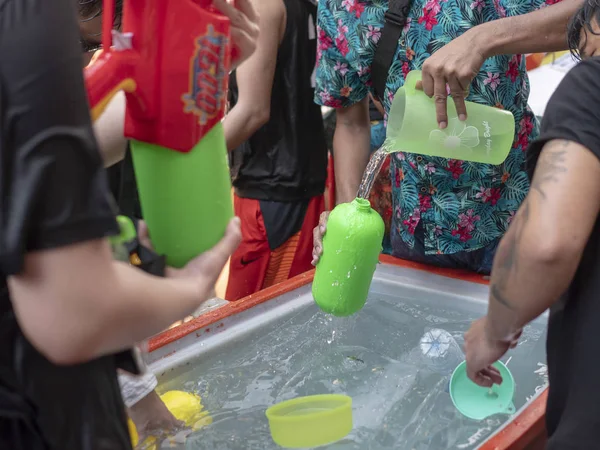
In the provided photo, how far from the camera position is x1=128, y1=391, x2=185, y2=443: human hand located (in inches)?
48.5

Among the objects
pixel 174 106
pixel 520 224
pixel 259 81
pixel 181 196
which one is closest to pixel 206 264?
pixel 181 196

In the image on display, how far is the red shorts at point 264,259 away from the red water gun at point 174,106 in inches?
52.2

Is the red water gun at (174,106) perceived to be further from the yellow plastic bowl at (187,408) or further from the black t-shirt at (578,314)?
the yellow plastic bowl at (187,408)

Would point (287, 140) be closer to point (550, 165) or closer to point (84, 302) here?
point (550, 165)

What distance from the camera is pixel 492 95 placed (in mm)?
1561

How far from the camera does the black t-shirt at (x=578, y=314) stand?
32.6 inches

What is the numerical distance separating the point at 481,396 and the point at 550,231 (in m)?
0.64

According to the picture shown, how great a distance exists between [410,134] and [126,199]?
712 millimetres

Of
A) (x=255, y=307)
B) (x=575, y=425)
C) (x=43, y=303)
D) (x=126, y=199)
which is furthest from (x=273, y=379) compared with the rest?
(x=43, y=303)

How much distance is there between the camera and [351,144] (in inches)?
79.3

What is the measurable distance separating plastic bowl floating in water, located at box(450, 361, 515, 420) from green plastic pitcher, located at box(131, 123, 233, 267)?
78cm

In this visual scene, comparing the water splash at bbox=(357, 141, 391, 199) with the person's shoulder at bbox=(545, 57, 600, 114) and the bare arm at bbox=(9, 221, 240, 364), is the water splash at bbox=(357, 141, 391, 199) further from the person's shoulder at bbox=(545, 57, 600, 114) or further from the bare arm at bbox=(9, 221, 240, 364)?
the bare arm at bbox=(9, 221, 240, 364)

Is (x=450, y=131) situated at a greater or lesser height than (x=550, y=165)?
lesser

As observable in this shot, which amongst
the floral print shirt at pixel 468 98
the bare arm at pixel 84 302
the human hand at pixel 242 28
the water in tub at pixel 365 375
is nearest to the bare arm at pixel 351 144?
the floral print shirt at pixel 468 98
